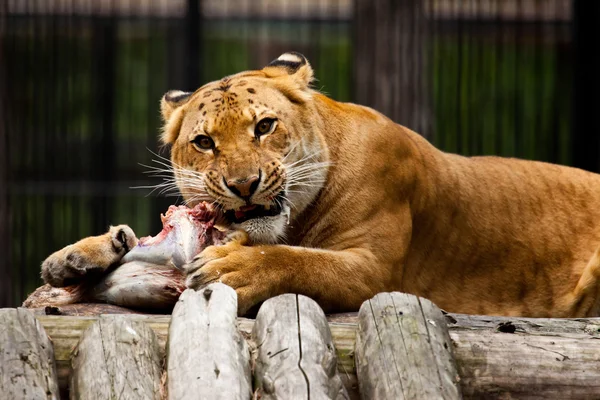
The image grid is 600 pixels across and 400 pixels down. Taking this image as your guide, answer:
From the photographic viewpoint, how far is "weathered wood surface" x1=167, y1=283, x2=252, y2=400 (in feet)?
9.59

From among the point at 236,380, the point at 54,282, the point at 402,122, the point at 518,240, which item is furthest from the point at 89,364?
the point at 402,122

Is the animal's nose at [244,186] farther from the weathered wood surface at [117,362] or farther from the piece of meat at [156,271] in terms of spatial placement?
the weathered wood surface at [117,362]

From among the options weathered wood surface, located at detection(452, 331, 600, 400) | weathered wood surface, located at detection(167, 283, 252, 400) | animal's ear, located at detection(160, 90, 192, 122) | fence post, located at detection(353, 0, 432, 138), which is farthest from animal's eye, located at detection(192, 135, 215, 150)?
fence post, located at detection(353, 0, 432, 138)

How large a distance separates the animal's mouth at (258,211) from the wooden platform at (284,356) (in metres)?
0.80

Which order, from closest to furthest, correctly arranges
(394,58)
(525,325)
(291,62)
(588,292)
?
(525,325)
(291,62)
(588,292)
(394,58)

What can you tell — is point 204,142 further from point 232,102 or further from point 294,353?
point 294,353

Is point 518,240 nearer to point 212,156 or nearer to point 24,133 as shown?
point 212,156

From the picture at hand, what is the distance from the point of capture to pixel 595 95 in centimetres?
757

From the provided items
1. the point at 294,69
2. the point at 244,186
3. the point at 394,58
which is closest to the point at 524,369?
the point at 244,186

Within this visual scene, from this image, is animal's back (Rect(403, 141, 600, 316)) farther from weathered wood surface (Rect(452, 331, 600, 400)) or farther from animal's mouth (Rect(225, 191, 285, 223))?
weathered wood surface (Rect(452, 331, 600, 400))

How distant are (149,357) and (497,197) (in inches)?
100

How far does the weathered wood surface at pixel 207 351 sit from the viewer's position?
2.92 metres

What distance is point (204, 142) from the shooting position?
4.48 metres

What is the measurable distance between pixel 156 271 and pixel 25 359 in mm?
1071
